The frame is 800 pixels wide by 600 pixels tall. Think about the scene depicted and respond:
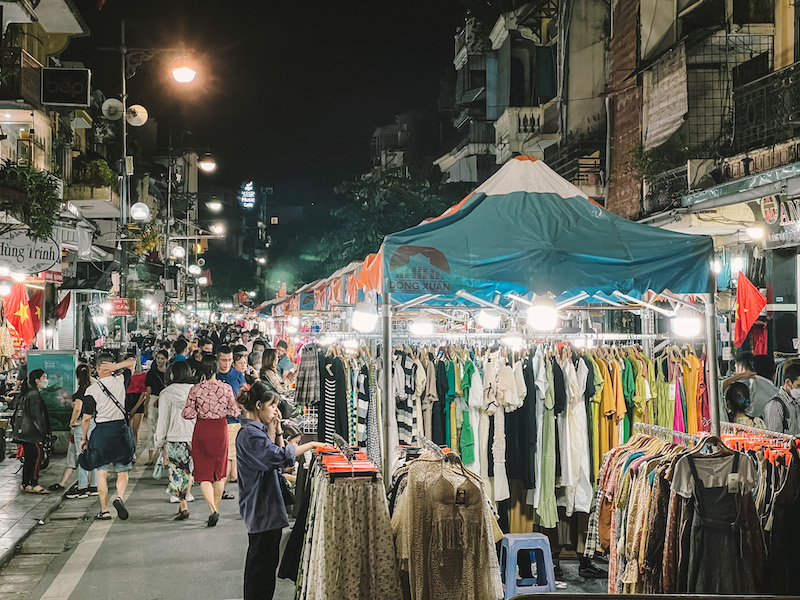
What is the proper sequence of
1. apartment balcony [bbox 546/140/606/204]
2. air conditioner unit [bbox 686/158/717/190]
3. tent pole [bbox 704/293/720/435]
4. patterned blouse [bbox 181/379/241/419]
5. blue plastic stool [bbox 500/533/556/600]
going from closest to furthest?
tent pole [bbox 704/293/720/435] → blue plastic stool [bbox 500/533/556/600] → patterned blouse [bbox 181/379/241/419] → air conditioner unit [bbox 686/158/717/190] → apartment balcony [bbox 546/140/606/204]

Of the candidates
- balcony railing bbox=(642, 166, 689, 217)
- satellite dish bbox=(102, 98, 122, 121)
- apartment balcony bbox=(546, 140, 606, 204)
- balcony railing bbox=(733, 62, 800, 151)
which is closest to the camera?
Result: balcony railing bbox=(733, 62, 800, 151)

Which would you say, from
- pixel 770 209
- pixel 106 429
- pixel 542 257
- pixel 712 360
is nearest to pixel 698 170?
pixel 770 209

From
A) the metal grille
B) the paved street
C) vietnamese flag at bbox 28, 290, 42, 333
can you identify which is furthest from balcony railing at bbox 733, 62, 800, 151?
vietnamese flag at bbox 28, 290, 42, 333

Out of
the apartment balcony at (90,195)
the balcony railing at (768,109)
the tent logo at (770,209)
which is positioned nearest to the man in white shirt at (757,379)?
the tent logo at (770,209)

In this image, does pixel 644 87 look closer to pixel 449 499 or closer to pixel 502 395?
pixel 502 395

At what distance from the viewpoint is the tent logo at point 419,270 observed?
5.93 metres

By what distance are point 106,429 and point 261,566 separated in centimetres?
430

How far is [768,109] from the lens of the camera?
39.8 ft

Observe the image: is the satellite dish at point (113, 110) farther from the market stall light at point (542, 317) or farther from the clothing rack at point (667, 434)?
the clothing rack at point (667, 434)

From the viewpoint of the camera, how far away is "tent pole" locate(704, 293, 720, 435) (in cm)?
607

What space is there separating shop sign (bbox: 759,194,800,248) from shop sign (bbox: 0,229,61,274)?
36.4 feet

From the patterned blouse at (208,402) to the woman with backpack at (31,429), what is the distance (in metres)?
3.23

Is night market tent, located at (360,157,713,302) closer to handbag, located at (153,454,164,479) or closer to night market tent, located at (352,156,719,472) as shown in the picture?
night market tent, located at (352,156,719,472)

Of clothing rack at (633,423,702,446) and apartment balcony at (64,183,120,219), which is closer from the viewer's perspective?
clothing rack at (633,423,702,446)
